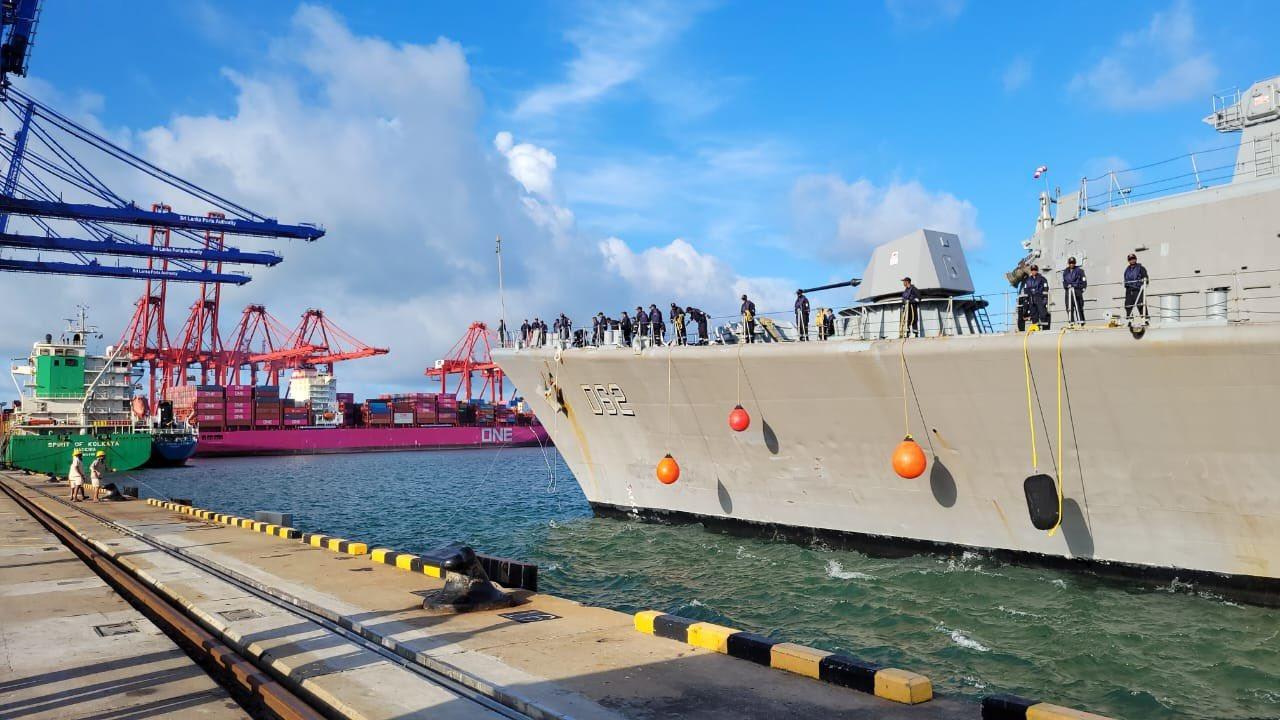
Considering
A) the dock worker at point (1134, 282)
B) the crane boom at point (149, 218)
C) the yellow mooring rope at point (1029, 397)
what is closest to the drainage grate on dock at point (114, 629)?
the yellow mooring rope at point (1029, 397)

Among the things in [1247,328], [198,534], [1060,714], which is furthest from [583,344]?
[1060,714]

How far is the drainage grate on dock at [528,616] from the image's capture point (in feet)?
25.0

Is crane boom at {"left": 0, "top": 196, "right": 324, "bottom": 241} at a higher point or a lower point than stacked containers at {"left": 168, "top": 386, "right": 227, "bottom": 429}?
higher

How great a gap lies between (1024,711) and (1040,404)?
814 centimetres

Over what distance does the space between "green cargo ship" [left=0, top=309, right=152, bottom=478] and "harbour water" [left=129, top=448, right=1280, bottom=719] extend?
35675mm

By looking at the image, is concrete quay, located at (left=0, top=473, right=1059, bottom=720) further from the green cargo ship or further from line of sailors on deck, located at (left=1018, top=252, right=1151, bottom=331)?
the green cargo ship

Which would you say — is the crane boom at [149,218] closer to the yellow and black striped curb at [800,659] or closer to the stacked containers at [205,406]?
the stacked containers at [205,406]

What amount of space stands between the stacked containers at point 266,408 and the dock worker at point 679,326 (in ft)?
207

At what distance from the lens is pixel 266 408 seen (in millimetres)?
70188

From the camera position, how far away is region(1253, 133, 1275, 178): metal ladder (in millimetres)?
13789

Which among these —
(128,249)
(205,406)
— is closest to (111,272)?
(128,249)

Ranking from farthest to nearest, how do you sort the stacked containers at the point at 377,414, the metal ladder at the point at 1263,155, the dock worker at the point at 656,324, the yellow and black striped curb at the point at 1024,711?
the stacked containers at the point at 377,414 < the dock worker at the point at 656,324 < the metal ladder at the point at 1263,155 < the yellow and black striped curb at the point at 1024,711

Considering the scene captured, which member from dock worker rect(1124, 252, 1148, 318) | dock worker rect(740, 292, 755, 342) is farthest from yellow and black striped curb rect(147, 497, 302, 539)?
dock worker rect(1124, 252, 1148, 318)

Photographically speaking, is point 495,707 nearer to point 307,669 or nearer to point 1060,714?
point 307,669
